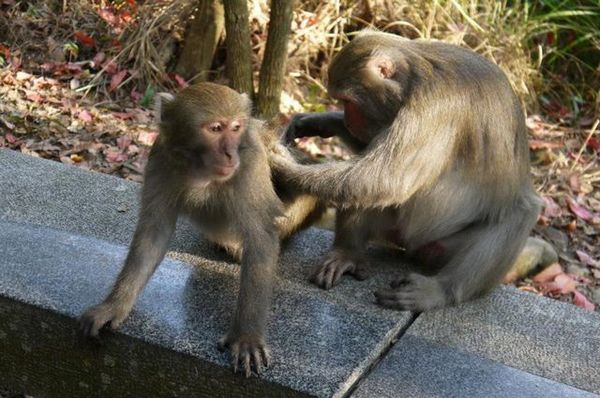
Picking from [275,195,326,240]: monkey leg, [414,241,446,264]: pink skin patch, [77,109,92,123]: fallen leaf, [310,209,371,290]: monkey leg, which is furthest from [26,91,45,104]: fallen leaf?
[414,241,446,264]: pink skin patch

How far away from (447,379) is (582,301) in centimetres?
276

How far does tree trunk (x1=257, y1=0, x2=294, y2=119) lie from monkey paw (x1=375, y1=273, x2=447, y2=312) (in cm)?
295

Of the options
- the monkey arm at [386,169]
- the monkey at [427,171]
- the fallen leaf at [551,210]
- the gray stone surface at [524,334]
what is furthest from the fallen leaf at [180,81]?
the gray stone surface at [524,334]

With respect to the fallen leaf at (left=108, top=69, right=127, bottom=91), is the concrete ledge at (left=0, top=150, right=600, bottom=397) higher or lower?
higher

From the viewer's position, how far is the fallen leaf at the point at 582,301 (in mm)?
6061

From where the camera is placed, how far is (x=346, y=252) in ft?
15.0

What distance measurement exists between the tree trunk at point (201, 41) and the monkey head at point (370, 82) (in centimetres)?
386

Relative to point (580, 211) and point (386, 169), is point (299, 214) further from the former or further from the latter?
point (580, 211)

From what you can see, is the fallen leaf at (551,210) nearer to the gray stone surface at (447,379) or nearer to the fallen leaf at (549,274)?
the fallen leaf at (549,274)

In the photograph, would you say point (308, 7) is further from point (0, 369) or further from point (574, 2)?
point (0, 369)

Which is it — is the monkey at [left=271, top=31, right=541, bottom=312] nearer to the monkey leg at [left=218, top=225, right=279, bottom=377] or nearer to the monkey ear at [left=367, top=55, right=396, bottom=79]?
the monkey ear at [left=367, top=55, right=396, bottom=79]

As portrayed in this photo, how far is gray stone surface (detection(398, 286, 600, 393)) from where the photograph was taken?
3990 millimetres

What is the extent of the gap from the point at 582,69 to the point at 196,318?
662cm

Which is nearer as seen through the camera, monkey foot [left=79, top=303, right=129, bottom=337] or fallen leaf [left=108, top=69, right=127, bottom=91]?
monkey foot [left=79, top=303, right=129, bottom=337]
